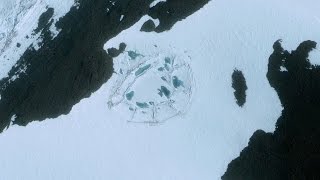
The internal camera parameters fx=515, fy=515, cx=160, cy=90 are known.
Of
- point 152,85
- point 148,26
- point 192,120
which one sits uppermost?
point 148,26

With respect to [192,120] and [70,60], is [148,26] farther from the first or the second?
[192,120]

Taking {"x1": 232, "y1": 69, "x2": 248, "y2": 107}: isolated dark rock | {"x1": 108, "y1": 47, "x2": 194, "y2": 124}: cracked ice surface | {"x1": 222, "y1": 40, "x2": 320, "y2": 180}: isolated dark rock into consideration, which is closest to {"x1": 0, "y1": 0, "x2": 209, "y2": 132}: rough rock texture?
{"x1": 108, "y1": 47, "x2": 194, "y2": 124}: cracked ice surface

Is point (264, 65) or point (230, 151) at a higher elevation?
point (264, 65)

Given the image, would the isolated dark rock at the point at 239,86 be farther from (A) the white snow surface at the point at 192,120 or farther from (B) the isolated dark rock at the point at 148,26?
(B) the isolated dark rock at the point at 148,26

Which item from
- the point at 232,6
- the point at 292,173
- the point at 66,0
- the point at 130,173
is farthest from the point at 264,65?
the point at 66,0

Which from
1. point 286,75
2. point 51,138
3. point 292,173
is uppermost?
point 286,75

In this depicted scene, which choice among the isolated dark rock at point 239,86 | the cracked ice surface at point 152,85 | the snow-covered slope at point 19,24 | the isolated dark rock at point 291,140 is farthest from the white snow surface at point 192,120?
the snow-covered slope at point 19,24

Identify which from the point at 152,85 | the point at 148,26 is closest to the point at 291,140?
the point at 152,85

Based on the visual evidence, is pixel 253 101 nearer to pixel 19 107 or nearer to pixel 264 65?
pixel 264 65
